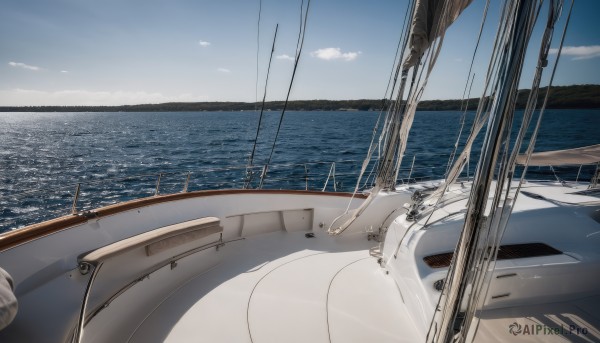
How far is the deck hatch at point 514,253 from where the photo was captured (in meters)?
2.49

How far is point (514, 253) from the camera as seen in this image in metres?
2.53

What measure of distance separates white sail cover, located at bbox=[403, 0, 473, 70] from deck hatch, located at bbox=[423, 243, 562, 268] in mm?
1899

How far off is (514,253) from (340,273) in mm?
1585

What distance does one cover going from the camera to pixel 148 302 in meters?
2.62

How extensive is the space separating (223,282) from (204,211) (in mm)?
897

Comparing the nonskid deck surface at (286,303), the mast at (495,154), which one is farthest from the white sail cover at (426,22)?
the nonskid deck surface at (286,303)

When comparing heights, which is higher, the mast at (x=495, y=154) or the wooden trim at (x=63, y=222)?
the mast at (x=495, y=154)

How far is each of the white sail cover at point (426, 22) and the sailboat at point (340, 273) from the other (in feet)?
0.03

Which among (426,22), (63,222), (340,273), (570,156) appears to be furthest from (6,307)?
(570,156)

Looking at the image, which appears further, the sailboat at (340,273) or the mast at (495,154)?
the sailboat at (340,273)

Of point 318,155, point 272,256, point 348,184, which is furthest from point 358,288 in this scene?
point 318,155

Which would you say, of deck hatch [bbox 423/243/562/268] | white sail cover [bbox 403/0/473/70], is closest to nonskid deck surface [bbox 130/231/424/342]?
deck hatch [bbox 423/243/562/268]

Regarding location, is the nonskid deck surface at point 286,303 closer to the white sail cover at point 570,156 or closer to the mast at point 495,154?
the mast at point 495,154

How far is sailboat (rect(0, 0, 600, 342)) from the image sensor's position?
191cm
